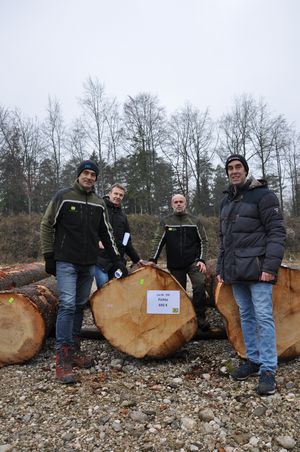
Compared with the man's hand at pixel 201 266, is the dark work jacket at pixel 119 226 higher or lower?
higher

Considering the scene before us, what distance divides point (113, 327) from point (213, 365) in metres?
1.16

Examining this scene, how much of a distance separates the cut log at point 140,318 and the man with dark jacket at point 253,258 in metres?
0.66

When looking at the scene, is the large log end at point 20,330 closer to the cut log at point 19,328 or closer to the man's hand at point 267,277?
the cut log at point 19,328

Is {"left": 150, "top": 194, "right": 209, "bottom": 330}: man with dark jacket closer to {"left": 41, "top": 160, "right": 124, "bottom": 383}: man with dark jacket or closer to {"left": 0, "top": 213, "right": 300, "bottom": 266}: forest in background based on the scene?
{"left": 41, "top": 160, "right": 124, "bottom": 383}: man with dark jacket

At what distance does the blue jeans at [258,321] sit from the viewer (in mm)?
3199

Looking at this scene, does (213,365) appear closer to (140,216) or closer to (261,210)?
(261,210)

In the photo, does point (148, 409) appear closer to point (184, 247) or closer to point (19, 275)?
point (184, 247)

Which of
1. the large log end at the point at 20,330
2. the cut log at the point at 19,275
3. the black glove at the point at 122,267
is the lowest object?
the large log end at the point at 20,330

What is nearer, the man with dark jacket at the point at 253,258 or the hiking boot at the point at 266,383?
the hiking boot at the point at 266,383

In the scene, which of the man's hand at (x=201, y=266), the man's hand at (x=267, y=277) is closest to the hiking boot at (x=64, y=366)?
the man's hand at (x=201, y=266)

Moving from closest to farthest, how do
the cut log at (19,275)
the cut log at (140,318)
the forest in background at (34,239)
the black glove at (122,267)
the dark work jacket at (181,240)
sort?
the cut log at (140,318), the black glove at (122,267), the dark work jacket at (181,240), the cut log at (19,275), the forest in background at (34,239)

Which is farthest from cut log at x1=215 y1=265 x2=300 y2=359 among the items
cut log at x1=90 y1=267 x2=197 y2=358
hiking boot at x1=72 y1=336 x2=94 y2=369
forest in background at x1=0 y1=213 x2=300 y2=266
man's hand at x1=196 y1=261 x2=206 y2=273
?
forest in background at x1=0 y1=213 x2=300 y2=266

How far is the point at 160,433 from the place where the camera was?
8.51ft

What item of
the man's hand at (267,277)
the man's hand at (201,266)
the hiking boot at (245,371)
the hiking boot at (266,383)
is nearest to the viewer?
the hiking boot at (266,383)
